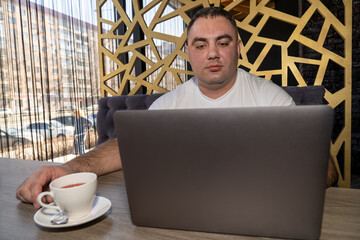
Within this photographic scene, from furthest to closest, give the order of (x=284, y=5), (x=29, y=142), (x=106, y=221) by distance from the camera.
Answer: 1. (x=284, y=5)
2. (x=29, y=142)
3. (x=106, y=221)

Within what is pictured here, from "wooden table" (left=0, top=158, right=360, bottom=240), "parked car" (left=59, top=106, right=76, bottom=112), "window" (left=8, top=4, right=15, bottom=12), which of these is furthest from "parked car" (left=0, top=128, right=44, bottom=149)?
"wooden table" (left=0, top=158, right=360, bottom=240)

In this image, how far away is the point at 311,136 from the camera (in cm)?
37

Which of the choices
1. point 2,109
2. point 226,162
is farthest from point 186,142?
point 2,109

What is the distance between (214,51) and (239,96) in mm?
256

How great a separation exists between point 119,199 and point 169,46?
271 centimetres

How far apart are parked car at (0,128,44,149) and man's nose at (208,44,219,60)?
234 centimetres

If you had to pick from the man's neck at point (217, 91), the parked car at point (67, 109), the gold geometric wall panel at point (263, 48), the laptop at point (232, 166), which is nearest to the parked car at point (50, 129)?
the parked car at point (67, 109)

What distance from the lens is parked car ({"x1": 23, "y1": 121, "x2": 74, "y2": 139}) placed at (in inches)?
111

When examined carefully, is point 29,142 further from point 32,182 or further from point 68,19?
point 32,182

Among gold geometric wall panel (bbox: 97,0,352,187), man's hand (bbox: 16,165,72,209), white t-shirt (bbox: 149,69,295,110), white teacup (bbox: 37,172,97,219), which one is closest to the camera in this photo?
white teacup (bbox: 37,172,97,219)

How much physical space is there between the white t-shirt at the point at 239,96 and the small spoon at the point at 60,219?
87cm

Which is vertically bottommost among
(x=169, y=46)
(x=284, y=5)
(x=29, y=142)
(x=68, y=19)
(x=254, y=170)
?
(x=29, y=142)

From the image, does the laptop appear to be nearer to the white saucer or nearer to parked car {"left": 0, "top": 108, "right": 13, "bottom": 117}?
the white saucer

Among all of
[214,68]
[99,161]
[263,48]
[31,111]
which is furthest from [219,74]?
[31,111]
